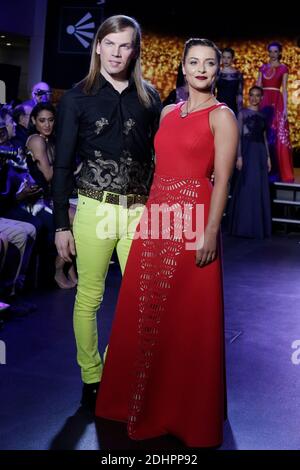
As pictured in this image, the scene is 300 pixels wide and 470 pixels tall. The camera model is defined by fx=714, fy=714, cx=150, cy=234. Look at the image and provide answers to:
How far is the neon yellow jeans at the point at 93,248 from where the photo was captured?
2.42 metres

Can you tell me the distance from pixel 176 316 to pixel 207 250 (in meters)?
0.25

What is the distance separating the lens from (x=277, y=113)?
795 centimetres

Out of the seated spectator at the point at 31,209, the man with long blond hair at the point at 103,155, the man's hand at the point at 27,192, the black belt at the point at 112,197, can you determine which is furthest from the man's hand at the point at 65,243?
the man's hand at the point at 27,192

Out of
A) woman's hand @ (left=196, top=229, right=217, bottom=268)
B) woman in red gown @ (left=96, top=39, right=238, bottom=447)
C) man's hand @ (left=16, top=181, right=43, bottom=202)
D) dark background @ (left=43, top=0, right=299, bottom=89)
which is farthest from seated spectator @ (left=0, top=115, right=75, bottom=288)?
dark background @ (left=43, top=0, right=299, bottom=89)

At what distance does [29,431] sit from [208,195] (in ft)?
3.14

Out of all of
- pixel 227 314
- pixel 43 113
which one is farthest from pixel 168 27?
pixel 227 314

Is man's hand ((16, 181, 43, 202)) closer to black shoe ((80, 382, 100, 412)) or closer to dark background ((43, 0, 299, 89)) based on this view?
black shoe ((80, 382, 100, 412))

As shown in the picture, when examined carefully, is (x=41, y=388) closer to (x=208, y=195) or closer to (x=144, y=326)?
(x=144, y=326)

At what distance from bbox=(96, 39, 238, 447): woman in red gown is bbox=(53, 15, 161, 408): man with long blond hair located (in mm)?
124

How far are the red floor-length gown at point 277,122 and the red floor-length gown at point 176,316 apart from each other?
224 inches

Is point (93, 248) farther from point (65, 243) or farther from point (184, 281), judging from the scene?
point (184, 281)

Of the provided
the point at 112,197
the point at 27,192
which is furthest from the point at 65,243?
the point at 27,192

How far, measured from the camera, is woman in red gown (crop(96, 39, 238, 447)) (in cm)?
219

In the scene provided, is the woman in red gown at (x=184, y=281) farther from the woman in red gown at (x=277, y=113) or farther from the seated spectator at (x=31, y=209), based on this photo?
the woman in red gown at (x=277, y=113)
